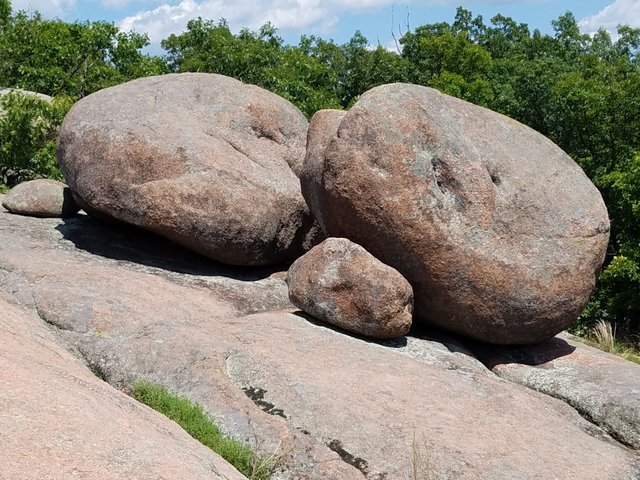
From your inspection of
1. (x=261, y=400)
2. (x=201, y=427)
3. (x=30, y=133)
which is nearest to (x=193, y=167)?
(x=261, y=400)

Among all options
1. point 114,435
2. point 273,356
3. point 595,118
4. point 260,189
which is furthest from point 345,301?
point 595,118

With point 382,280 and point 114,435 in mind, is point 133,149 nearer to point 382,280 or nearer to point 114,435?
point 382,280

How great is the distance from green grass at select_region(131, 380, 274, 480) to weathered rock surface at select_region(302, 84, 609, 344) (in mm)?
2895

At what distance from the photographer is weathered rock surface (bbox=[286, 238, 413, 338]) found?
340 inches

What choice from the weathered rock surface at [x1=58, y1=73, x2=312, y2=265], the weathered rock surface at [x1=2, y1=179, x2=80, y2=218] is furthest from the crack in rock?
the weathered rock surface at [x1=2, y1=179, x2=80, y2=218]

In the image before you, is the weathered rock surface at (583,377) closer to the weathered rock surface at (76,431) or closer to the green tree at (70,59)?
the weathered rock surface at (76,431)

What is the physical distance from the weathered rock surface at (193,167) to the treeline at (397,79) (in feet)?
15.0

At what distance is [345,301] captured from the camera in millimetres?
8703

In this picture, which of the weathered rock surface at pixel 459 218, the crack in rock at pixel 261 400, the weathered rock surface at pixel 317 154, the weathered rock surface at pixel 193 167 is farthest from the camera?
the weathered rock surface at pixel 193 167

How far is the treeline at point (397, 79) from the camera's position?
1543cm

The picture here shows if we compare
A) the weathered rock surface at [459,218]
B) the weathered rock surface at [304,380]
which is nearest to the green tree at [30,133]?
the weathered rock surface at [304,380]

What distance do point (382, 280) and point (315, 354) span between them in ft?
3.63

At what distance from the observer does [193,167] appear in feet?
32.3

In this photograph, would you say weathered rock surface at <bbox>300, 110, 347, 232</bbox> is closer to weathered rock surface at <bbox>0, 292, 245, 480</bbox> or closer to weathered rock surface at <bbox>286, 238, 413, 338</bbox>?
weathered rock surface at <bbox>286, 238, 413, 338</bbox>
